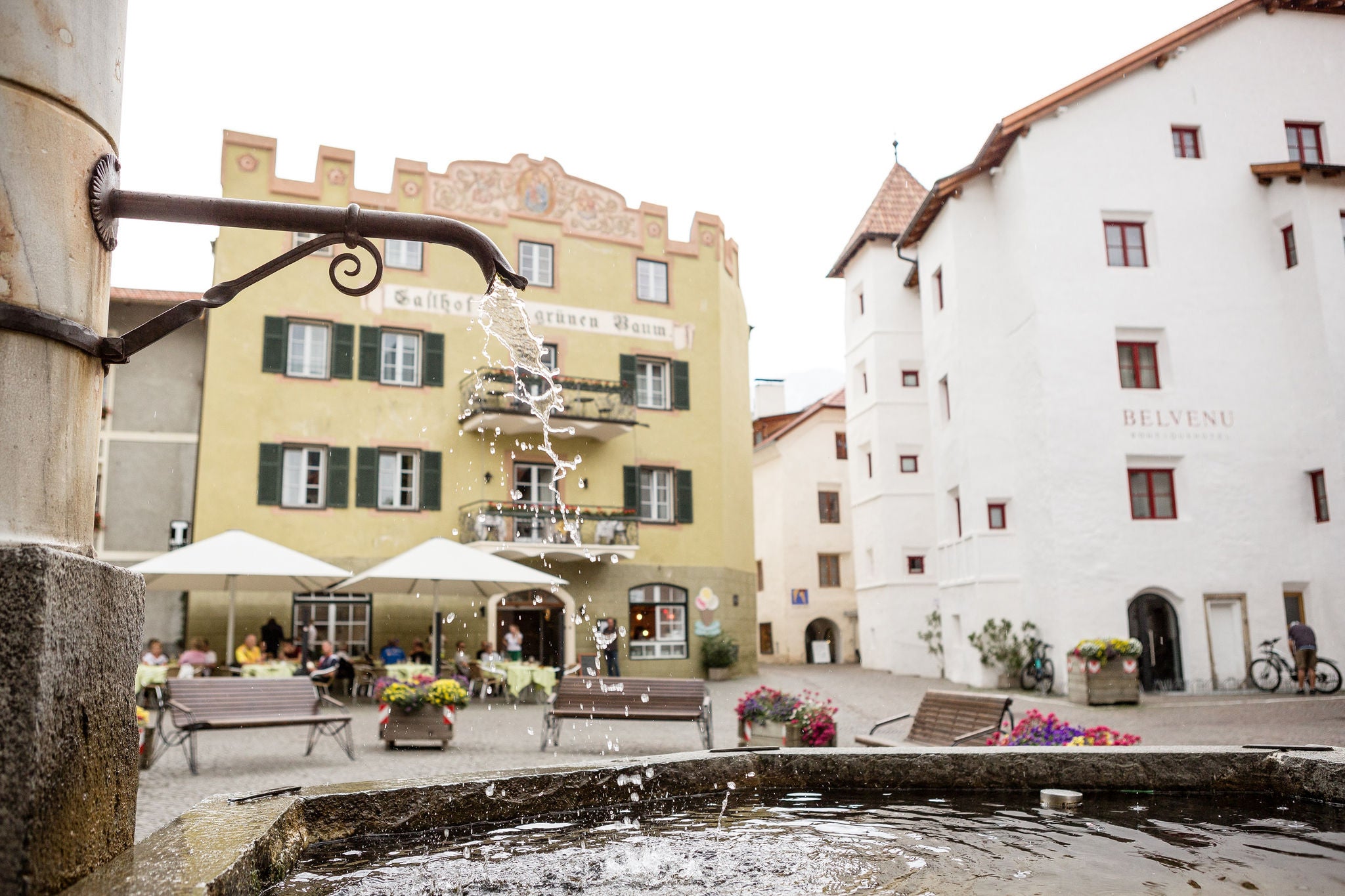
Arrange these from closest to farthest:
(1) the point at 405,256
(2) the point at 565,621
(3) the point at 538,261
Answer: (1) the point at 405,256
(2) the point at 565,621
(3) the point at 538,261

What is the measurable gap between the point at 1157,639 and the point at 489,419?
15.1 meters

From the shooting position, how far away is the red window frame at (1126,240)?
22766 mm

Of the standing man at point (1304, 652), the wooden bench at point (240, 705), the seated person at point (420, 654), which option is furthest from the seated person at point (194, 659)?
the standing man at point (1304, 652)

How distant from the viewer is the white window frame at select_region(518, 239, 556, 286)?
2719cm

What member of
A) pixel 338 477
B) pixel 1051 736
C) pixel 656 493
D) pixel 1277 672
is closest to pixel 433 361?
Answer: pixel 338 477

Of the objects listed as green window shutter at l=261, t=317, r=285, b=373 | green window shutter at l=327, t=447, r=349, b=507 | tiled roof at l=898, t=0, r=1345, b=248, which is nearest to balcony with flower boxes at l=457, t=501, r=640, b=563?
green window shutter at l=327, t=447, r=349, b=507

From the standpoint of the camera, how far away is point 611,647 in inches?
998

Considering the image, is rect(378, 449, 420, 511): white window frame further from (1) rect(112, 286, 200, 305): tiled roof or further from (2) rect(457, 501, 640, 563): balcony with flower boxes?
(1) rect(112, 286, 200, 305): tiled roof

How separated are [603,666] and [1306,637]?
48.1 ft

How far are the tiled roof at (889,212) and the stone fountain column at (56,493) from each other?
30.7 meters

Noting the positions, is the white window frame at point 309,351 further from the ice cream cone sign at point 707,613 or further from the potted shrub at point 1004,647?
the potted shrub at point 1004,647

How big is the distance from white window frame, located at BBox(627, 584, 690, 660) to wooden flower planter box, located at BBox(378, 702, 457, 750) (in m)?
13.8

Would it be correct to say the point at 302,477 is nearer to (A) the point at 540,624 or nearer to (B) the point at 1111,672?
(A) the point at 540,624

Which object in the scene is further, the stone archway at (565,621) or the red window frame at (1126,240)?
the stone archway at (565,621)
